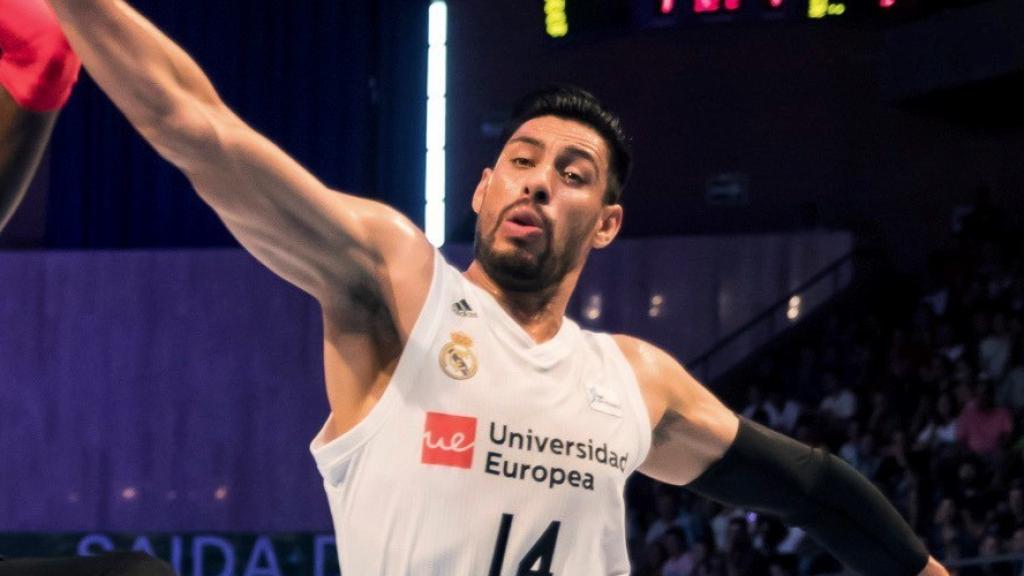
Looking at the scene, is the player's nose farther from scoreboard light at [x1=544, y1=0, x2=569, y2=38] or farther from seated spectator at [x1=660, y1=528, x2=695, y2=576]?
scoreboard light at [x1=544, y1=0, x2=569, y2=38]

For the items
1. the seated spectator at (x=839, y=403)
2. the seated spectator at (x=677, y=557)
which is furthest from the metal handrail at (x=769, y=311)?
the seated spectator at (x=677, y=557)

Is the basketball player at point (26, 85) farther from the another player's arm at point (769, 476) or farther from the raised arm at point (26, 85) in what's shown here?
the another player's arm at point (769, 476)

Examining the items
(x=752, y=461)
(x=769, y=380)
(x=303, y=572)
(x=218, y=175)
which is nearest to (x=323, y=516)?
A: (x=303, y=572)

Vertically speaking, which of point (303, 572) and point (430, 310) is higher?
point (430, 310)

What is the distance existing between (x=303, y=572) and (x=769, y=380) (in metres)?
3.93

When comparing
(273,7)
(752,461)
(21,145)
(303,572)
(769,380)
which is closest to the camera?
(21,145)

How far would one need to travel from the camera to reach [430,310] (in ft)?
9.45

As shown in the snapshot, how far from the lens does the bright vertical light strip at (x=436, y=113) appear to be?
14.8 metres

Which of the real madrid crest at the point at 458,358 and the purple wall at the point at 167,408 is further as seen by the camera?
the purple wall at the point at 167,408

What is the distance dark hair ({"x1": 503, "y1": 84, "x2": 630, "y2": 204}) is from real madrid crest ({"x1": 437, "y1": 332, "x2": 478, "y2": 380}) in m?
0.52

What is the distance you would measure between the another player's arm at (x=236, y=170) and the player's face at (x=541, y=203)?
230mm

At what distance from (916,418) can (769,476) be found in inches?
291

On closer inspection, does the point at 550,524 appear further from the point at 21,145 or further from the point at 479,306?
the point at 21,145

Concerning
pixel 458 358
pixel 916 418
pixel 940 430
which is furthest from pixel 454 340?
pixel 916 418
